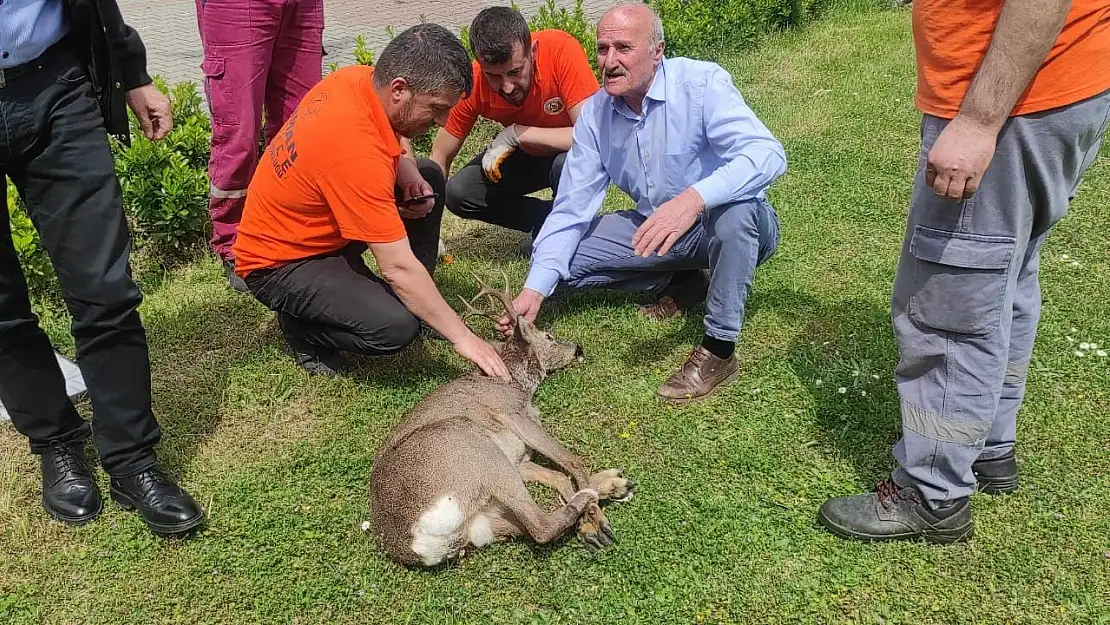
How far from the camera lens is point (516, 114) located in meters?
5.62

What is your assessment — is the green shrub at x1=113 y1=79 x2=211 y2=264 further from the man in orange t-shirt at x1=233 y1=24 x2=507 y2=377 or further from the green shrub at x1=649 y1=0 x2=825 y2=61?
the green shrub at x1=649 y1=0 x2=825 y2=61

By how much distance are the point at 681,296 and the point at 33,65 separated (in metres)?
3.41

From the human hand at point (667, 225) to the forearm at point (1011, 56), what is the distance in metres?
1.34

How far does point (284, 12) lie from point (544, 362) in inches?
104

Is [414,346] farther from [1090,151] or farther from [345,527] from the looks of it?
[1090,151]

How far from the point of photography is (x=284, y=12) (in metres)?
5.18

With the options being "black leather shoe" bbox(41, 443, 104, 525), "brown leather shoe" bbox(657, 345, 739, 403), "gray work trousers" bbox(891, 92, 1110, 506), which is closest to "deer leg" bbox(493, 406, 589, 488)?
"brown leather shoe" bbox(657, 345, 739, 403)

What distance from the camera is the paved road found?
31.1 feet

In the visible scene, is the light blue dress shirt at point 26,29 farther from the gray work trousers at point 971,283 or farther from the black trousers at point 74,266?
the gray work trousers at point 971,283

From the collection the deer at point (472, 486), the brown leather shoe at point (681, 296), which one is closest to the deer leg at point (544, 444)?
the deer at point (472, 486)

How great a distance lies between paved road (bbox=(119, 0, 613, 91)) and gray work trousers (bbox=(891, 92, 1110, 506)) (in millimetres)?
7556

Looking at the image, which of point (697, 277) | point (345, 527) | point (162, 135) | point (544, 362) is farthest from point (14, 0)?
point (697, 277)

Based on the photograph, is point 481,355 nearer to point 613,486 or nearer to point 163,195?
point 613,486

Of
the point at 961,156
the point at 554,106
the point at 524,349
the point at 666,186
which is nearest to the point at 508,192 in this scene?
the point at 554,106
